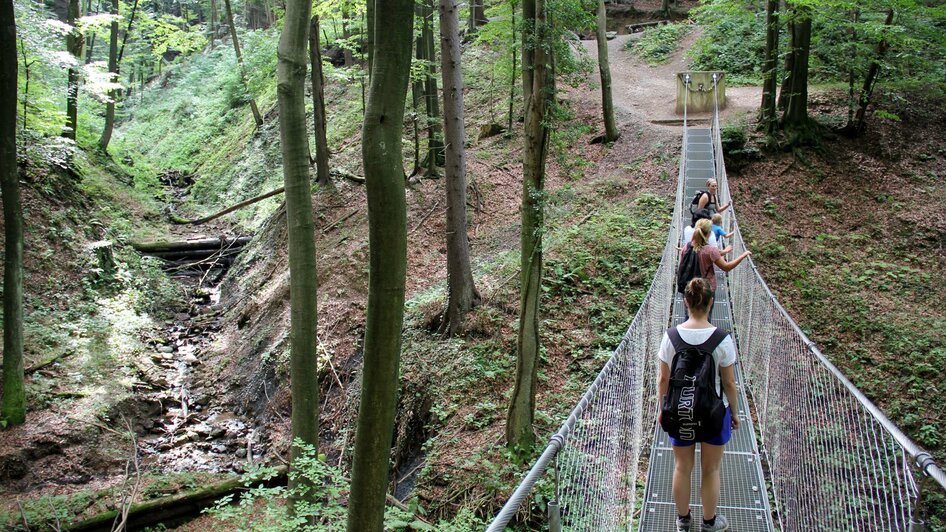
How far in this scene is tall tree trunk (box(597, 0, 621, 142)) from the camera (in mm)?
13945

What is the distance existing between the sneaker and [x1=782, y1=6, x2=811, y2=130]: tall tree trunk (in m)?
11.1

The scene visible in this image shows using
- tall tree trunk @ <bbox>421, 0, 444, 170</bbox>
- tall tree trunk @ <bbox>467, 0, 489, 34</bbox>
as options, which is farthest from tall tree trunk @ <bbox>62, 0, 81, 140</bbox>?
tall tree trunk @ <bbox>467, 0, 489, 34</bbox>

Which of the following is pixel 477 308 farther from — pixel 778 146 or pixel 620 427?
pixel 778 146

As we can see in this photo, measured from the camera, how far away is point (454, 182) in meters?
8.35

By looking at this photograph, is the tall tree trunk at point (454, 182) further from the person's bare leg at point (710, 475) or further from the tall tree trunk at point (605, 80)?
the tall tree trunk at point (605, 80)

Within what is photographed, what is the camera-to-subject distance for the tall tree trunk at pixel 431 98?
1198 centimetres

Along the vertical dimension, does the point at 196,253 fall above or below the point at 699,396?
below

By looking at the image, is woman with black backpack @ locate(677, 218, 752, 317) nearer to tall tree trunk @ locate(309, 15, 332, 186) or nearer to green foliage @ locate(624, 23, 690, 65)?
tall tree trunk @ locate(309, 15, 332, 186)

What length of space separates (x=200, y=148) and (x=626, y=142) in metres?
16.9

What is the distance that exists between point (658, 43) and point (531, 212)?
67.0 feet

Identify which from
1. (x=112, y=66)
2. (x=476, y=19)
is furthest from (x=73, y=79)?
(x=476, y=19)

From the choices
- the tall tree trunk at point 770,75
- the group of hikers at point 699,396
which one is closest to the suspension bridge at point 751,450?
the group of hikers at point 699,396

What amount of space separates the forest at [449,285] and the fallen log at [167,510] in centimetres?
2

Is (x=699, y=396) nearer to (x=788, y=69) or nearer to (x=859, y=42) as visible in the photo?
(x=788, y=69)
